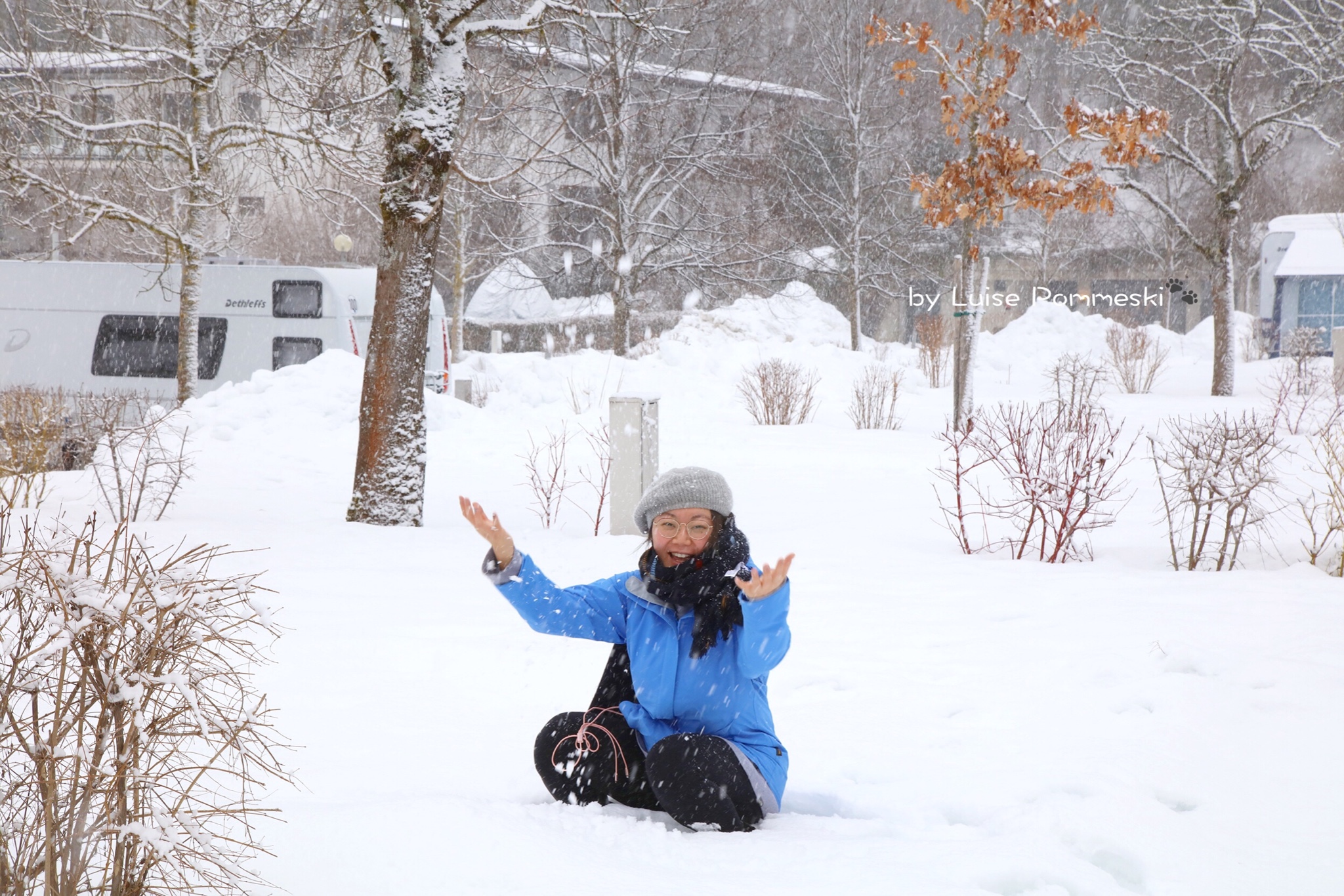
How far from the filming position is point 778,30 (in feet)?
78.8

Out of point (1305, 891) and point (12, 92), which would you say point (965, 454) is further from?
point (12, 92)

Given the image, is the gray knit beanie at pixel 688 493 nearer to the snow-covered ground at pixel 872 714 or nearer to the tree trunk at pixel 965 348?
the snow-covered ground at pixel 872 714

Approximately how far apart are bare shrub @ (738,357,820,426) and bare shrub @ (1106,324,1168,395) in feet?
23.2

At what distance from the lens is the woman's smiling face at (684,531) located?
107 inches

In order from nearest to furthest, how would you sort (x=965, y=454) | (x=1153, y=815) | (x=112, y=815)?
(x=112, y=815), (x=1153, y=815), (x=965, y=454)

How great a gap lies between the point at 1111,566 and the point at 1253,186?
33040 mm

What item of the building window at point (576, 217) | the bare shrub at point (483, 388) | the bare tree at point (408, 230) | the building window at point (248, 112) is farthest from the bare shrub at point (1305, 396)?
the building window at point (576, 217)

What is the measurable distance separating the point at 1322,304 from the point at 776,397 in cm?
1722

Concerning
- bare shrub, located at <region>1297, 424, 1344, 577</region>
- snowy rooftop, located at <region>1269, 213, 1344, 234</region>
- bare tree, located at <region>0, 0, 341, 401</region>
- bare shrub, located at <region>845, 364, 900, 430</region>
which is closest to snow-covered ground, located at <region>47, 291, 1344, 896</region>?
bare shrub, located at <region>1297, 424, 1344, 577</region>

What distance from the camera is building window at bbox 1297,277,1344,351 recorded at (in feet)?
76.7

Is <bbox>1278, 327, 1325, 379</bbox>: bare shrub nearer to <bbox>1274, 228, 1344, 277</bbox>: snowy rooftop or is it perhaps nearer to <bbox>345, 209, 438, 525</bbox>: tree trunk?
<bbox>1274, 228, 1344, 277</bbox>: snowy rooftop

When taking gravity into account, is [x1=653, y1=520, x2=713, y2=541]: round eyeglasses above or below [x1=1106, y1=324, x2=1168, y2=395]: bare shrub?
below

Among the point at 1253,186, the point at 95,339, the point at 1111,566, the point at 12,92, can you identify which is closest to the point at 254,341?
the point at 95,339

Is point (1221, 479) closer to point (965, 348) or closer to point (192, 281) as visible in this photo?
point (965, 348)
